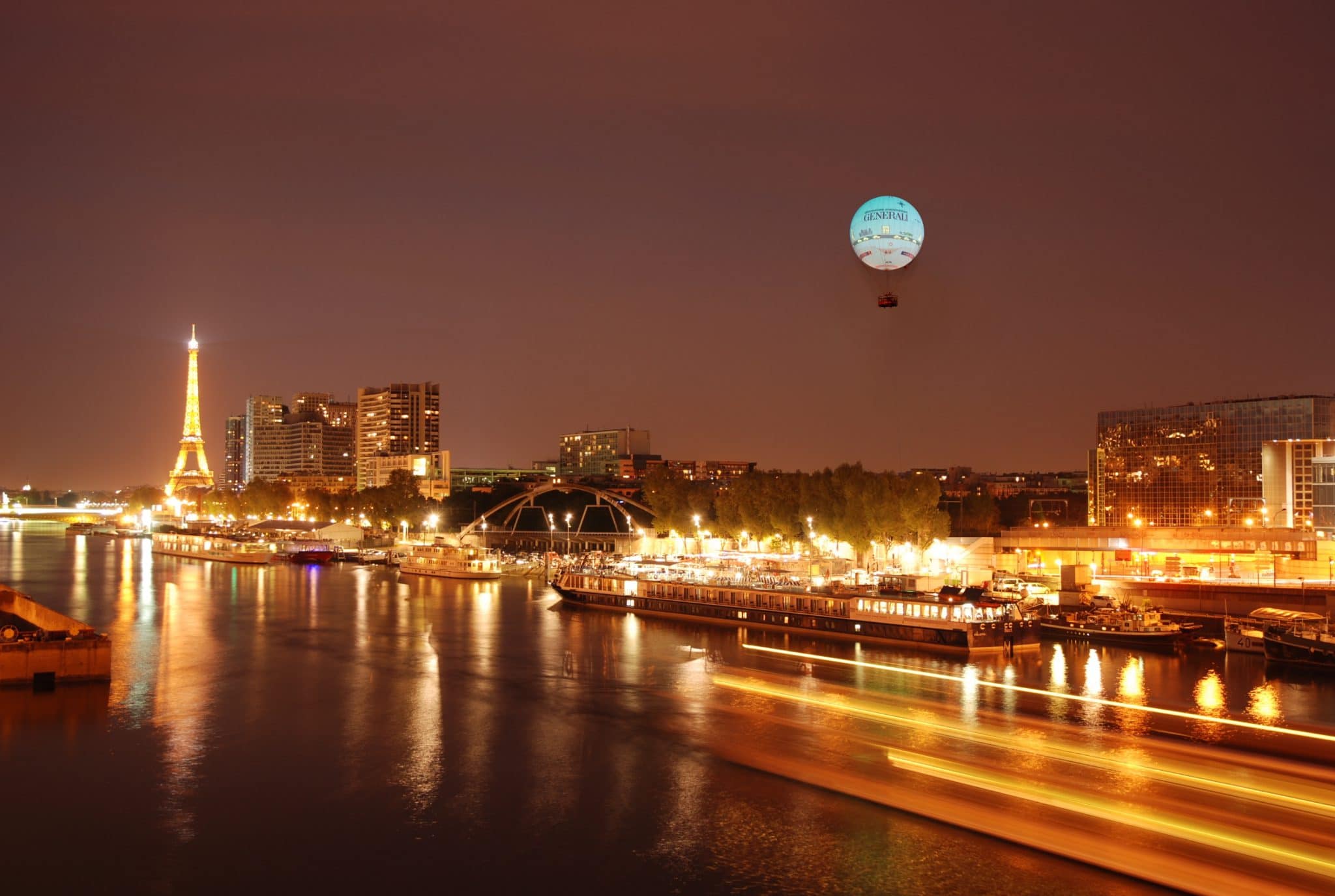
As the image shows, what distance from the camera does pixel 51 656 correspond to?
2439 centimetres

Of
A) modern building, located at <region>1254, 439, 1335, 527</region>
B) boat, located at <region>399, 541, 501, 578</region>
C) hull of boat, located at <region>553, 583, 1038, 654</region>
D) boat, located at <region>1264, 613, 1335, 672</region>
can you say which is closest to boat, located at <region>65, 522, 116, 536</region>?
boat, located at <region>399, 541, 501, 578</region>

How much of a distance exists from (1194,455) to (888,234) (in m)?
48.9

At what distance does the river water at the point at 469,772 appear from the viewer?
45.8ft

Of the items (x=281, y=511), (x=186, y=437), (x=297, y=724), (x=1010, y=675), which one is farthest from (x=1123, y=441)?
(x=186, y=437)

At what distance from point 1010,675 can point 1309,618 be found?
10.0 m

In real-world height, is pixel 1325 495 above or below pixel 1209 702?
above

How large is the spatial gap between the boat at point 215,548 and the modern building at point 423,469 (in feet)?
172

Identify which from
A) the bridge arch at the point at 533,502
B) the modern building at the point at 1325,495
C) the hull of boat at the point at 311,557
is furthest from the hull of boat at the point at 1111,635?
the bridge arch at the point at 533,502

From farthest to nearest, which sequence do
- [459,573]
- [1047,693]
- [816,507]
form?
[459,573] → [816,507] → [1047,693]

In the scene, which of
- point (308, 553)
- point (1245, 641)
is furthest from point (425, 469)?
point (1245, 641)

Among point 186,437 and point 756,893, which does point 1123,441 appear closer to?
point 756,893

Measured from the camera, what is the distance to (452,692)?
983 inches

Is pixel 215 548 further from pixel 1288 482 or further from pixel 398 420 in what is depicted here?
pixel 398 420

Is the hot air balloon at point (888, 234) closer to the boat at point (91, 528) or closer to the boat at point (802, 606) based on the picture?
the boat at point (802, 606)
